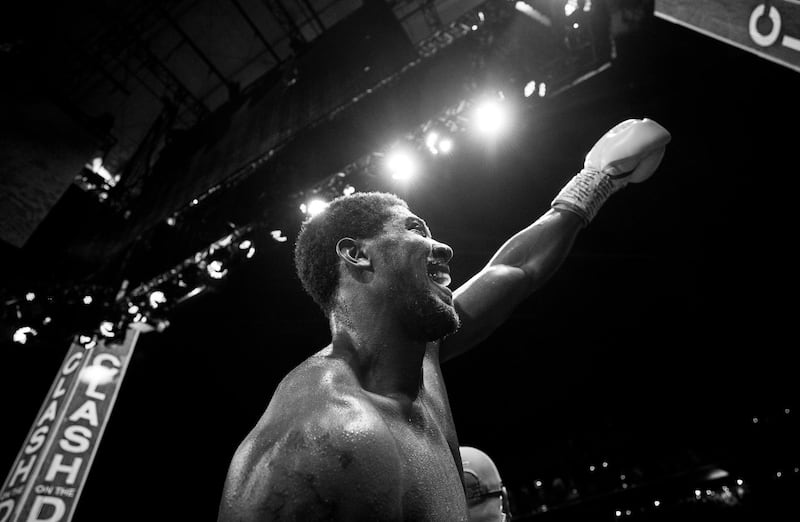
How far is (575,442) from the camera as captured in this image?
34.0 feet

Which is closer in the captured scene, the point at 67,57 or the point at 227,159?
the point at 227,159

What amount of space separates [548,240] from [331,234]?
105cm

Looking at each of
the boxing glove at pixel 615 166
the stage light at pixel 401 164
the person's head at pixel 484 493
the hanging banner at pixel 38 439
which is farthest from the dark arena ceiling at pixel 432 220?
the person's head at pixel 484 493

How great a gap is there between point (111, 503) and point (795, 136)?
12516 mm

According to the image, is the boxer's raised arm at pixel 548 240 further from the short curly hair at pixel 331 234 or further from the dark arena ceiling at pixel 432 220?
the dark arena ceiling at pixel 432 220

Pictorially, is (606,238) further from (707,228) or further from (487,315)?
(487,315)

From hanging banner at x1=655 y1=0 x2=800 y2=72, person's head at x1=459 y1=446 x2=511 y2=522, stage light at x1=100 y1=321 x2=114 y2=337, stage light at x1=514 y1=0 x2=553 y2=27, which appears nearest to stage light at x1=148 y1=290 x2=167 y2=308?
stage light at x1=100 y1=321 x2=114 y2=337

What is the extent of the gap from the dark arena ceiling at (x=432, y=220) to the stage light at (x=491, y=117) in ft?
0.37

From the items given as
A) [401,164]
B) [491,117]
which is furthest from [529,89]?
[401,164]

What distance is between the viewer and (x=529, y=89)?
14.2 feet

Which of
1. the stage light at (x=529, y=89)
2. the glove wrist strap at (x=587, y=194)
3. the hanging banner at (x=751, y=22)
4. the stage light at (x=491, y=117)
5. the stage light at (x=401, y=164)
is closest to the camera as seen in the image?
the hanging banner at (x=751, y=22)

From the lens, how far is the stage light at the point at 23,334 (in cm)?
613

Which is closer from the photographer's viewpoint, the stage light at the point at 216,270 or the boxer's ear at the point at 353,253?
the boxer's ear at the point at 353,253

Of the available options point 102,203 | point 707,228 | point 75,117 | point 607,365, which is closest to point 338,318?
point 75,117
